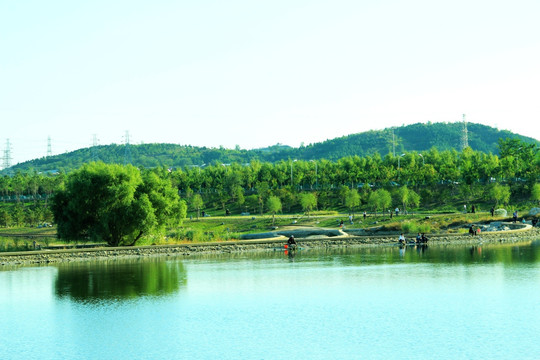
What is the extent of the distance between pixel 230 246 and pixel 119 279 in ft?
71.0

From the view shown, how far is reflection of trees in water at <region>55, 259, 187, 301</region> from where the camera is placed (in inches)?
1634

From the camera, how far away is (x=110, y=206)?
206ft

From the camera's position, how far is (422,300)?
3691cm

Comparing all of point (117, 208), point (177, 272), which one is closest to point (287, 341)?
point (177, 272)

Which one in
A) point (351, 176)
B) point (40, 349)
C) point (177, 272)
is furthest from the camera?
point (351, 176)

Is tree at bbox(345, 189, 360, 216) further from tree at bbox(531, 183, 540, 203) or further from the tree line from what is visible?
tree at bbox(531, 183, 540, 203)

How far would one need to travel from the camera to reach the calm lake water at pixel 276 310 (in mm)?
27547

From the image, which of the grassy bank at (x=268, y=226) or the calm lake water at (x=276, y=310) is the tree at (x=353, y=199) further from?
the calm lake water at (x=276, y=310)

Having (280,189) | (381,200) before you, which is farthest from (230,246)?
(280,189)

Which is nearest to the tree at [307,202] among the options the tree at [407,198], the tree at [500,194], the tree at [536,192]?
the tree at [407,198]

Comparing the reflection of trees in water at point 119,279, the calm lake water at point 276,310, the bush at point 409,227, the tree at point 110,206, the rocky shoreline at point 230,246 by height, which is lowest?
the calm lake water at point 276,310

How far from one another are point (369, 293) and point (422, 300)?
383cm

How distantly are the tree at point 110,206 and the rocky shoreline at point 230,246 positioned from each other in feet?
8.43

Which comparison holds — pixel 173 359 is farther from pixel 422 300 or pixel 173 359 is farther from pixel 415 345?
pixel 422 300
